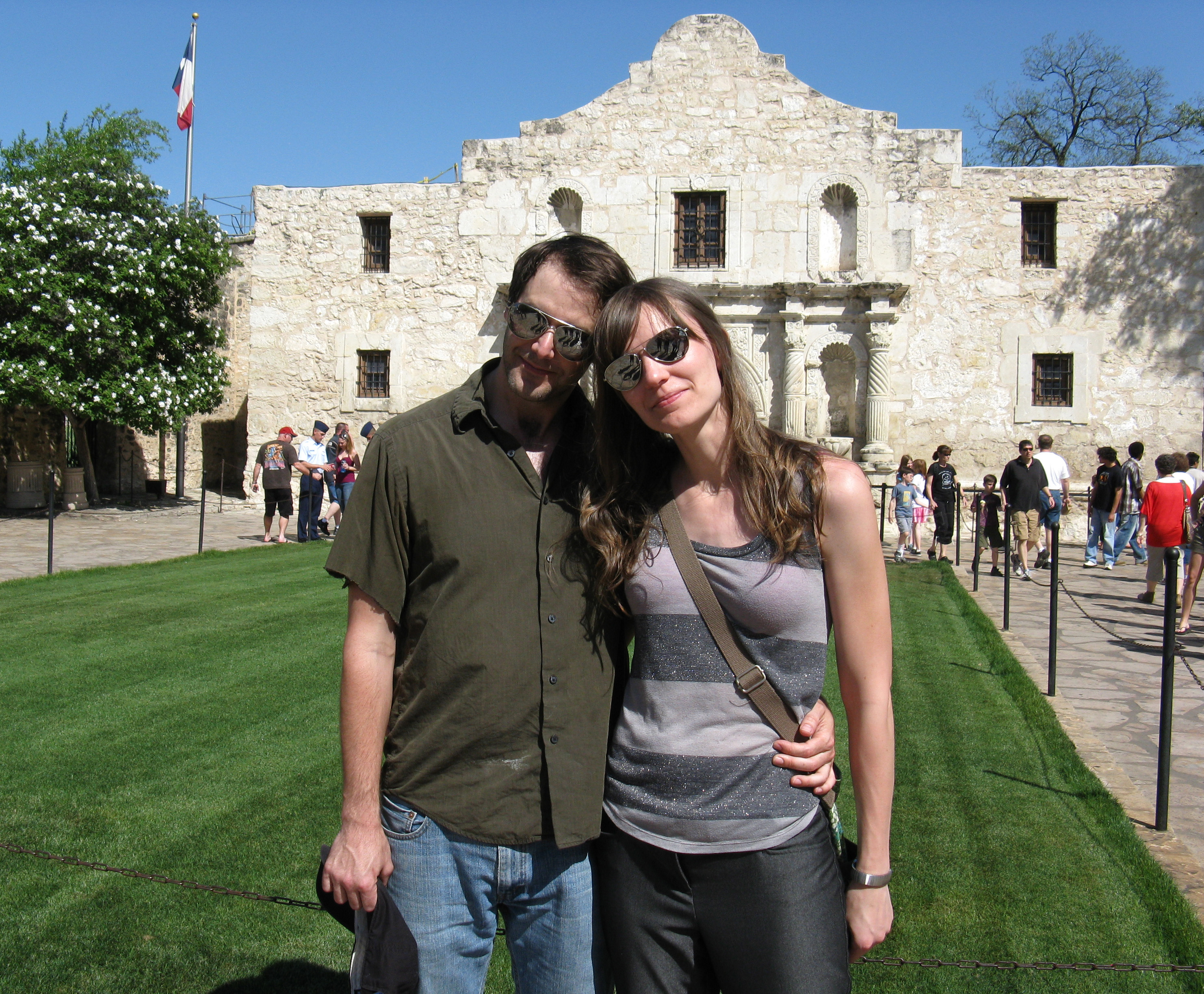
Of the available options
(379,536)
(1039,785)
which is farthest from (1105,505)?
(379,536)

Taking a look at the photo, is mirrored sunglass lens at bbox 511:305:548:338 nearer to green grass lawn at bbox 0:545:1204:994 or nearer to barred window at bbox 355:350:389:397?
green grass lawn at bbox 0:545:1204:994

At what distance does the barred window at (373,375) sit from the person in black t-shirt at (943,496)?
37.6 feet

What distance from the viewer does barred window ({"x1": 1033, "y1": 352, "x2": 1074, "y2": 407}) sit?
18812 mm

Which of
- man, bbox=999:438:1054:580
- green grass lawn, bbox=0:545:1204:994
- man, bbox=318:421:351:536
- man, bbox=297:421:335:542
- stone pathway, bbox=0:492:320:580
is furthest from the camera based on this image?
man, bbox=318:421:351:536

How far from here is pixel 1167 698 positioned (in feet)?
14.9

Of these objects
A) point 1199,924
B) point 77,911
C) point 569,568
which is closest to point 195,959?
point 77,911

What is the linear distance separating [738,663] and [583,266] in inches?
35.9

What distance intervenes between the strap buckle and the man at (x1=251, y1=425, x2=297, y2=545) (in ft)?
44.8

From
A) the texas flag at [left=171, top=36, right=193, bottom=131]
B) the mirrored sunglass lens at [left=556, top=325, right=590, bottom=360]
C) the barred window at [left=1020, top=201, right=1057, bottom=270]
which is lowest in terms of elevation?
the mirrored sunglass lens at [left=556, top=325, right=590, bottom=360]

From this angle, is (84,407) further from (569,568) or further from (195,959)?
(569,568)

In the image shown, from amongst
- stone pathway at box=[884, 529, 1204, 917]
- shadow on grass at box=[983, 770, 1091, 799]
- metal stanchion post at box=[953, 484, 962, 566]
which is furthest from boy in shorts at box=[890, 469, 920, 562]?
shadow on grass at box=[983, 770, 1091, 799]

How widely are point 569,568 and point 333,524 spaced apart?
53.3 ft

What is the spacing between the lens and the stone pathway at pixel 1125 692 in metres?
4.66

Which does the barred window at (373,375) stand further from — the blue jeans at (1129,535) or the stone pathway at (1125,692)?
the blue jeans at (1129,535)
